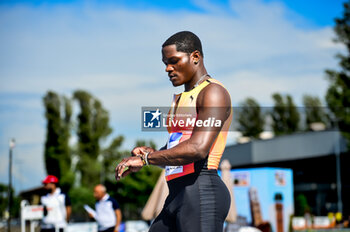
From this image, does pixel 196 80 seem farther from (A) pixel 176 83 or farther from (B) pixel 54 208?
(B) pixel 54 208

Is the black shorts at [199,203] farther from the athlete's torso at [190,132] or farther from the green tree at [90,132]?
the green tree at [90,132]

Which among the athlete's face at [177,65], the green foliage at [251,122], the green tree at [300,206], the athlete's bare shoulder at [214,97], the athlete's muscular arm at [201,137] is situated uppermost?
the green foliage at [251,122]

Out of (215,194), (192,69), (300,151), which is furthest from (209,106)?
(300,151)

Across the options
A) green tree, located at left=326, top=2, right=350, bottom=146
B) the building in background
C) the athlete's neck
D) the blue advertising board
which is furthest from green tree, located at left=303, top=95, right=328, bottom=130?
the athlete's neck

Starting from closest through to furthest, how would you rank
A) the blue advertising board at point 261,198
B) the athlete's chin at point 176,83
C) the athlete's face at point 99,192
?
the athlete's chin at point 176,83, the athlete's face at point 99,192, the blue advertising board at point 261,198

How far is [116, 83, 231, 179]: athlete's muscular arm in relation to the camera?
2.33 m

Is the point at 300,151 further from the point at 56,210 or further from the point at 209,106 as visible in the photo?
the point at 209,106

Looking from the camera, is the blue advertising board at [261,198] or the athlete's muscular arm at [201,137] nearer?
the athlete's muscular arm at [201,137]

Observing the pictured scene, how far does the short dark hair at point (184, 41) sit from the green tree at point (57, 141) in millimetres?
46223

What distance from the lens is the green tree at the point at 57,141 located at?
47688 millimetres

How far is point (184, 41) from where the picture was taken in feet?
8.17

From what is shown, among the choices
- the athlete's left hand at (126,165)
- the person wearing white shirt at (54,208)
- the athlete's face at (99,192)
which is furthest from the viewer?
the athlete's face at (99,192)

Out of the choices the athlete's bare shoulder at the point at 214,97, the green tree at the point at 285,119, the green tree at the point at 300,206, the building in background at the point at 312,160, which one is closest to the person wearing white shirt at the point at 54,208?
the athlete's bare shoulder at the point at 214,97

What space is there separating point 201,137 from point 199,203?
0.34 meters
